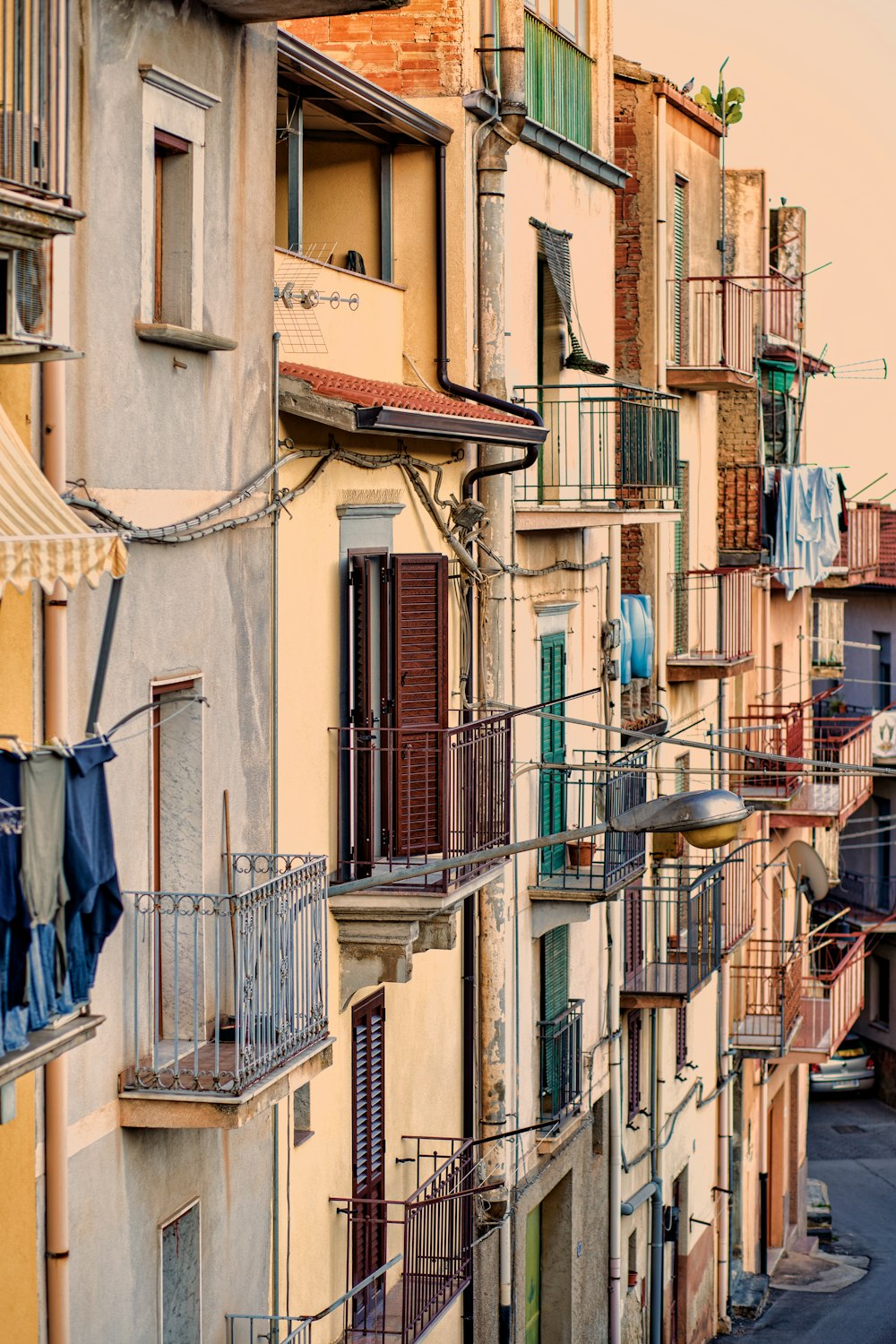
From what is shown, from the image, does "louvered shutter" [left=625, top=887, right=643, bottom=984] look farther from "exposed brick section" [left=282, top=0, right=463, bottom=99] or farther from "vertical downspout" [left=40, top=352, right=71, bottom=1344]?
"vertical downspout" [left=40, top=352, right=71, bottom=1344]

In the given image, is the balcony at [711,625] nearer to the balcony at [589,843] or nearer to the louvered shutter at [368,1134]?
the balcony at [589,843]

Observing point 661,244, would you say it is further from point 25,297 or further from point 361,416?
point 25,297

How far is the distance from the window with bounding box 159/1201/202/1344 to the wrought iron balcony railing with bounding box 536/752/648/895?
845 centimetres

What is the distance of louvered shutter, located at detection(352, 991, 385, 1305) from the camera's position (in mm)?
16594

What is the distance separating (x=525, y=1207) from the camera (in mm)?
20984

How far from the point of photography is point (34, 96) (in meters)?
9.68

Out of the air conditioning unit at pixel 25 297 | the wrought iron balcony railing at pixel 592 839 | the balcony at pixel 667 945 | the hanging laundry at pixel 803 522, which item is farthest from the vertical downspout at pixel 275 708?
the hanging laundry at pixel 803 522

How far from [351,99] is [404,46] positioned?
253 cm

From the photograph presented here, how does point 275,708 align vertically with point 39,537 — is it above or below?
below

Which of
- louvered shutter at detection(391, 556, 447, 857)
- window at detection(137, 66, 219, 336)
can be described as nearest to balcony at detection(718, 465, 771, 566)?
louvered shutter at detection(391, 556, 447, 857)

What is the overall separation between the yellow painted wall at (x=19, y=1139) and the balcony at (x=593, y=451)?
31.9 ft

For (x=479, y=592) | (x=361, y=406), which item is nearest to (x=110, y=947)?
(x=361, y=406)

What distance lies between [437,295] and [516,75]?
225cm

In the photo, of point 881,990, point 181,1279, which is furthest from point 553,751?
point 881,990
